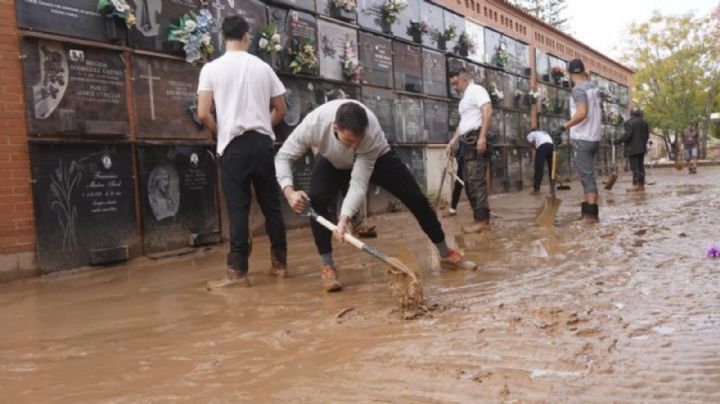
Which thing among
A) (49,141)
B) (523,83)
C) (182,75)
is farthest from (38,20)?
(523,83)

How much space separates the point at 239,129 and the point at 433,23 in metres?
8.46

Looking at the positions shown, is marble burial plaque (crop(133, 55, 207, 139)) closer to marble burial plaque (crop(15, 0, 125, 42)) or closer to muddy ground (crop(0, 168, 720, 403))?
marble burial plaque (crop(15, 0, 125, 42))

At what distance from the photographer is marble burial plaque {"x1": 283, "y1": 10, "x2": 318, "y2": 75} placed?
24.7ft

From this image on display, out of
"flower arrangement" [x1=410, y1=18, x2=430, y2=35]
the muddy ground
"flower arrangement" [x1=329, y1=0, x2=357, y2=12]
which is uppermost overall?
"flower arrangement" [x1=410, y1=18, x2=430, y2=35]

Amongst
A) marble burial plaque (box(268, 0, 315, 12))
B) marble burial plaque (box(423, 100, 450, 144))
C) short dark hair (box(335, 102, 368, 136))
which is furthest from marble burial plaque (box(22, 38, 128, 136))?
marble burial plaque (box(423, 100, 450, 144))

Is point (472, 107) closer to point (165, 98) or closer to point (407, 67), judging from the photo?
point (165, 98)

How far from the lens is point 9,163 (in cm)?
454

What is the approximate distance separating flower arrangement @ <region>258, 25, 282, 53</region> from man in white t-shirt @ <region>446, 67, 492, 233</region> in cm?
213

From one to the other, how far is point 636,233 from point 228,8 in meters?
4.75

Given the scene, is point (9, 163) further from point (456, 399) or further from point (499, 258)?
point (456, 399)

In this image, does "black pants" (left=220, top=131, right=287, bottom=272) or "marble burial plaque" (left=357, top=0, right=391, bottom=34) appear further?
"marble burial plaque" (left=357, top=0, right=391, bottom=34)

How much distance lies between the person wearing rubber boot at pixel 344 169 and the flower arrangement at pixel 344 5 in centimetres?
530

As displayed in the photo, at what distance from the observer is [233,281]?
3855 millimetres

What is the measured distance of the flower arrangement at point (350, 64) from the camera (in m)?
8.61
